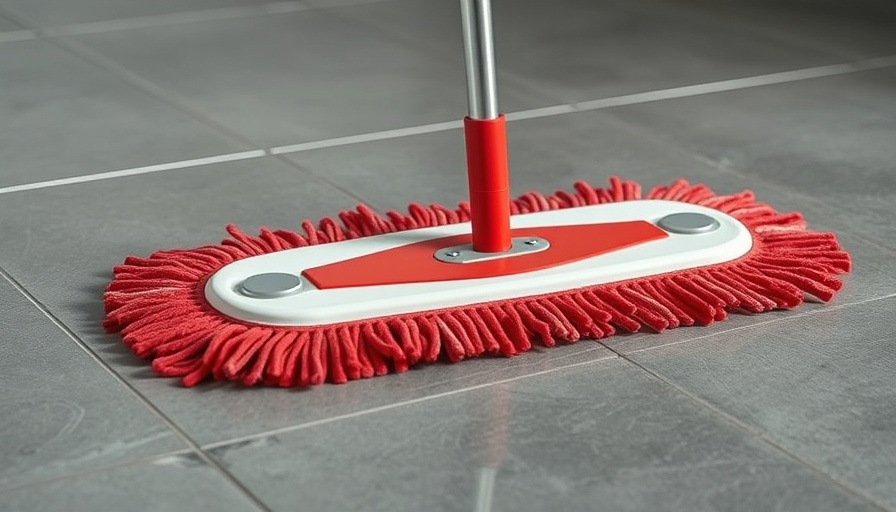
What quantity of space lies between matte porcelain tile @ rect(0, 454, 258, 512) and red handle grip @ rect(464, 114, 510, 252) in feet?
1.37

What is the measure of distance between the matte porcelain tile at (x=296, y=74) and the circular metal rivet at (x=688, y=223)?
27.5 inches

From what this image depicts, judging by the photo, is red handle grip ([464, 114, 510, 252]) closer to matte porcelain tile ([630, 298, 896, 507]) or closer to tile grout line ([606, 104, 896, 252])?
matte porcelain tile ([630, 298, 896, 507])

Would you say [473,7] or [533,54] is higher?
[473,7]

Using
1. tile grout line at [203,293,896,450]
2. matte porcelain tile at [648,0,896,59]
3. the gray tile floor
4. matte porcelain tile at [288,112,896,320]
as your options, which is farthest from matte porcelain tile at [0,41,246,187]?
matte porcelain tile at [648,0,896,59]

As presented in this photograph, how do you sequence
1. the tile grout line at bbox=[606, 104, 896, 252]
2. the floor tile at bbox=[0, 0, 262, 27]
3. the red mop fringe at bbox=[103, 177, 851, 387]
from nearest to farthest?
the red mop fringe at bbox=[103, 177, 851, 387]
the tile grout line at bbox=[606, 104, 896, 252]
the floor tile at bbox=[0, 0, 262, 27]

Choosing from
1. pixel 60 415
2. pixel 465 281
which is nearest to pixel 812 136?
pixel 465 281

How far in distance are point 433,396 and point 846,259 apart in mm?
496

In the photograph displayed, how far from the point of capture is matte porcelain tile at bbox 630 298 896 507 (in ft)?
3.65

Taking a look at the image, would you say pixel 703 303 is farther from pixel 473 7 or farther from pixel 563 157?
pixel 563 157

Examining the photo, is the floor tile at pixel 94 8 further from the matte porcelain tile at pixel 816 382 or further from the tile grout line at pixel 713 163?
the matte porcelain tile at pixel 816 382

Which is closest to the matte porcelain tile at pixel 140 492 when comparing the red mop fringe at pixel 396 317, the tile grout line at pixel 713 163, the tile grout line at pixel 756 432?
the red mop fringe at pixel 396 317

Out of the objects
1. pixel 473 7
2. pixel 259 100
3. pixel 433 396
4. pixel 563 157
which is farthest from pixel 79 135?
pixel 433 396

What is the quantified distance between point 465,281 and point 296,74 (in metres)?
1.15

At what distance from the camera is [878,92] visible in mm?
2244
